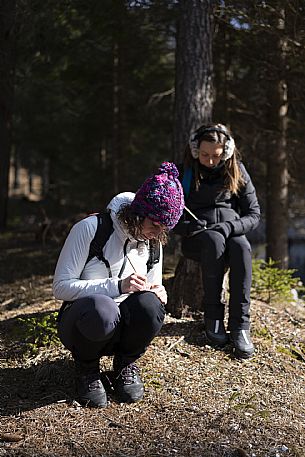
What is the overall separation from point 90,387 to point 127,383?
266 mm

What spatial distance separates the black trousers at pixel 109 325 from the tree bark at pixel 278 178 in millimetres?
5338

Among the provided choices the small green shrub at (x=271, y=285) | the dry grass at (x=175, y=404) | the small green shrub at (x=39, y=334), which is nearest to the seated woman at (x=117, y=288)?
the dry grass at (x=175, y=404)

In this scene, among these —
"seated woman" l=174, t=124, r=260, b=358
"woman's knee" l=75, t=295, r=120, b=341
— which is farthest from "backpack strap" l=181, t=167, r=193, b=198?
"woman's knee" l=75, t=295, r=120, b=341

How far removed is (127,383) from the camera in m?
3.75

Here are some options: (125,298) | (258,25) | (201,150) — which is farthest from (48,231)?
(125,298)

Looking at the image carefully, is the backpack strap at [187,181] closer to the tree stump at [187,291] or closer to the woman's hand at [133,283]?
the tree stump at [187,291]

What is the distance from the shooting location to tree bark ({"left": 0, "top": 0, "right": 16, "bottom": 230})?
24.3 feet

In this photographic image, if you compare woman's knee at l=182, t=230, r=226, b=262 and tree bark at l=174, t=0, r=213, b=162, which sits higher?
tree bark at l=174, t=0, r=213, b=162

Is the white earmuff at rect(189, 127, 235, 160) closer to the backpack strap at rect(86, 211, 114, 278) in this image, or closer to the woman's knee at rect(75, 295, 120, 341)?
the backpack strap at rect(86, 211, 114, 278)

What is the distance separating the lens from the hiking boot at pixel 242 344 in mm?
4434

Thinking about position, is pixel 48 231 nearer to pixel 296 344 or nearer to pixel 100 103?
pixel 100 103

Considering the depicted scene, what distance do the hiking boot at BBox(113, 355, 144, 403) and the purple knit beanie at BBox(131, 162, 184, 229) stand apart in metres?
1.00

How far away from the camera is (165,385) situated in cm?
402

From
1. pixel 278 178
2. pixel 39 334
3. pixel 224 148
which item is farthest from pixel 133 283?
pixel 278 178
